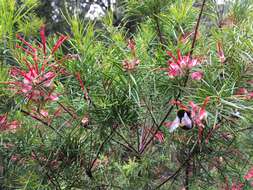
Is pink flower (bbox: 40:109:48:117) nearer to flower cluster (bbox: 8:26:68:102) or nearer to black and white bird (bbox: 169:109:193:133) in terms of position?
flower cluster (bbox: 8:26:68:102)

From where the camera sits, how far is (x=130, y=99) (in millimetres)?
747

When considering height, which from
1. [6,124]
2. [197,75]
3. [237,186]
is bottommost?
[237,186]

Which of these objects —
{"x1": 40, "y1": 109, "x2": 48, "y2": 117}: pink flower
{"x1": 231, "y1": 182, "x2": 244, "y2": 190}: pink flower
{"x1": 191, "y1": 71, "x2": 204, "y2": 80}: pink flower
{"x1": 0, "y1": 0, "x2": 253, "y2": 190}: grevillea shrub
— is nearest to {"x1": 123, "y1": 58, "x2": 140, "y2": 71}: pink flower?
{"x1": 0, "y1": 0, "x2": 253, "y2": 190}: grevillea shrub

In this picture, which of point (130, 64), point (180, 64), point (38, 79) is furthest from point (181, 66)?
point (38, 79)

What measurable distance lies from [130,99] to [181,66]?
0.44 feet

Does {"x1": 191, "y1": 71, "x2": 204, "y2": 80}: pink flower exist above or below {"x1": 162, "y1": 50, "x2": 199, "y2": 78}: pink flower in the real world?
below

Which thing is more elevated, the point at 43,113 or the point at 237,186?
the point at 43,113

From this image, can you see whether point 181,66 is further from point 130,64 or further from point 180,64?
point 130,64

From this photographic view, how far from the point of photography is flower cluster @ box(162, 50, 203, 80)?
68cm

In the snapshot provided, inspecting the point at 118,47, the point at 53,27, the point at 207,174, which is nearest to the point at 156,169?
the point at 207,174

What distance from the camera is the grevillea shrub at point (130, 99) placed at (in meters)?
0.68

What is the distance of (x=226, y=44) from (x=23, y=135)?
539 mm

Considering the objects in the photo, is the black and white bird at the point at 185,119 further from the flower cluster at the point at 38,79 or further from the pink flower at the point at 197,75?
the flower cluster at the point at 38,79

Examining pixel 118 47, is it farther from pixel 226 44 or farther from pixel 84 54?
pixel 226 44
